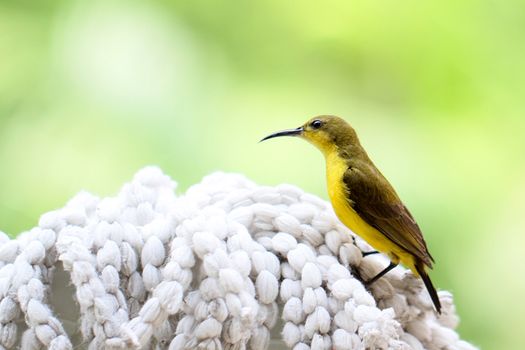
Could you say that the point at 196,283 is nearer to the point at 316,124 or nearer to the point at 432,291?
the point at 432,291

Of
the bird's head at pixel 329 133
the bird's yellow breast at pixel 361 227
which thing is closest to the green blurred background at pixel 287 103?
the bird's head at pixel 329 133

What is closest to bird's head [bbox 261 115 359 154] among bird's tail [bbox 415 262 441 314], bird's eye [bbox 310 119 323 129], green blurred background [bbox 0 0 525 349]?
bird's eye [bbox 310 119 323 129]

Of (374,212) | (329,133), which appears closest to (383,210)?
(374,212)

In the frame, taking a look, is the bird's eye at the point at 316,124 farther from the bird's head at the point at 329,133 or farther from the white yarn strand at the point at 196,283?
the white yarn strand at the point at 196,283

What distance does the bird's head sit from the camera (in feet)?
2.38

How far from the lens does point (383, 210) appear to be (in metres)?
0.64

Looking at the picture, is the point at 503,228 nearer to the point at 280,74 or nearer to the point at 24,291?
the point at 280,74

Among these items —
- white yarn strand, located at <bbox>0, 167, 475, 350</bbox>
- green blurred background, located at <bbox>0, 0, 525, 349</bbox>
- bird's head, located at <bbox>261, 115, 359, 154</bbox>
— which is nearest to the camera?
white yarn strand, located at <bbox>0, 167, 475, 350</bbox>

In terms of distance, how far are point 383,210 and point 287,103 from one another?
83cm

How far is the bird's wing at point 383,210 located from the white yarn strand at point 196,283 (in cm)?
6

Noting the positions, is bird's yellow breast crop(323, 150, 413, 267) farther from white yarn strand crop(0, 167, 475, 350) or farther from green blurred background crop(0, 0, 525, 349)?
green blurred background crop(0, 0, 525, 349)

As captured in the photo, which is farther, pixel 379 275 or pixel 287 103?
pixel 287 103

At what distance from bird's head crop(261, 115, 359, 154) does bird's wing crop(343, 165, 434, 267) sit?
0.05 metres

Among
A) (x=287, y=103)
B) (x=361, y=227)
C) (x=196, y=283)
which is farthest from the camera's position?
(x=287, y=103)
